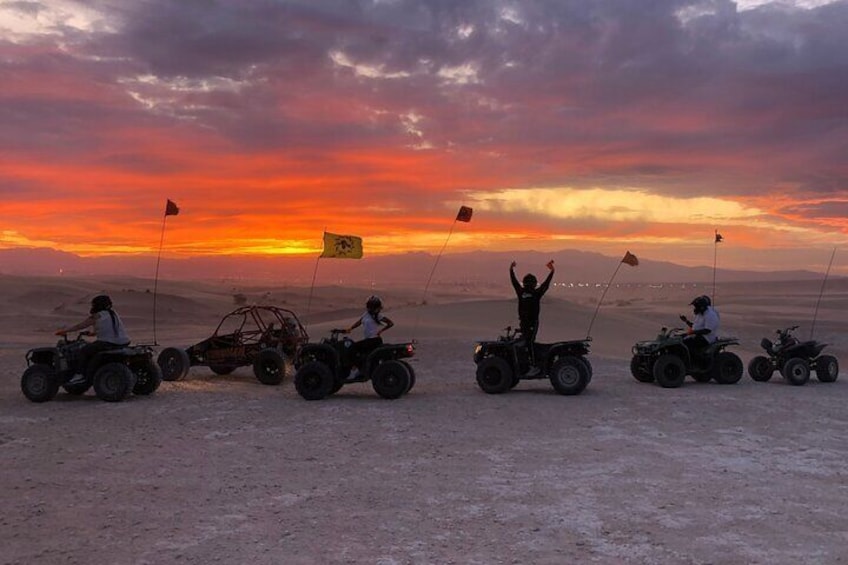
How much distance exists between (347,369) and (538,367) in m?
3.21

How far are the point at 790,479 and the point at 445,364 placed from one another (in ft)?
34.1

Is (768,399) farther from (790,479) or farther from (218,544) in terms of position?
(218,544)

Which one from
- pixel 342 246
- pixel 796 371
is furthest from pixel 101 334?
pixel 796 371

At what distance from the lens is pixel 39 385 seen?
11.3m

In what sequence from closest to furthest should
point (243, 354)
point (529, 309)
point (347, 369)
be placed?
1. point (347, 369)
2. point (529, 309)
3. point (243, 354)

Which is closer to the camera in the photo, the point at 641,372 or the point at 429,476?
the point at 429,476

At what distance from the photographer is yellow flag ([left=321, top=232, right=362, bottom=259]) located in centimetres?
1623

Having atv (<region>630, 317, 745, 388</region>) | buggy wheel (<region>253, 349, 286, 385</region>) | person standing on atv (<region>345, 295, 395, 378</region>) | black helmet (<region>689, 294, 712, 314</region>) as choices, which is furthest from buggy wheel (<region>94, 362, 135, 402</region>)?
black helmet (<region>689, 294, 712, 314</region>)

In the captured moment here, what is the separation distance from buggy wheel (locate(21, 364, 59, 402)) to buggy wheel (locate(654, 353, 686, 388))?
10.1 metres

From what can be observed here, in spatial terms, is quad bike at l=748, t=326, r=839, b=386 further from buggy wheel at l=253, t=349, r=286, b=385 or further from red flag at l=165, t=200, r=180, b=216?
red flag at l=165, t=200, r=180, b=216

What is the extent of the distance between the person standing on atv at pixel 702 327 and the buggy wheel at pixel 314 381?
6529 millimetres

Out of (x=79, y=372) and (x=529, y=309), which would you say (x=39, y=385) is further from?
(x=529, y=309)

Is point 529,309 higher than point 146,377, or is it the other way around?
point 529,309

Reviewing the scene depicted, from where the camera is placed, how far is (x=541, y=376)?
1228cm
